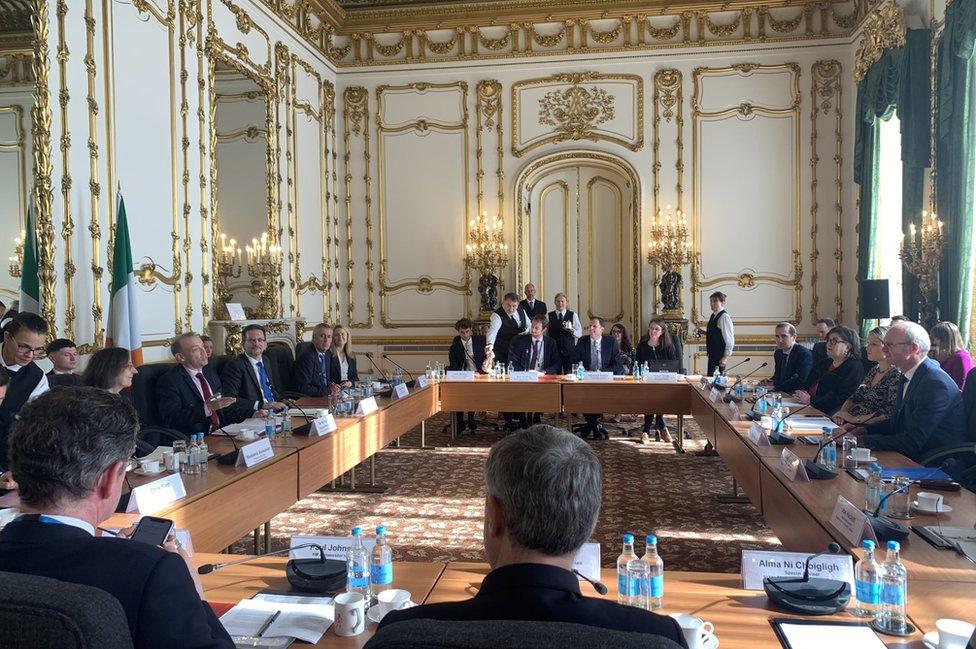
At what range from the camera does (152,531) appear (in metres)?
1.70

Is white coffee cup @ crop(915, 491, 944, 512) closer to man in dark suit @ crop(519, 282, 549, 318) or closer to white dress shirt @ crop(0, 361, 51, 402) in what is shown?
white dress shirt @ crop(0, 361, 51, 402)

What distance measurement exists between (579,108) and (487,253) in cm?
219

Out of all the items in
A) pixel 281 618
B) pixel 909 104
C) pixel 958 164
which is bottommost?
pixel 281 618

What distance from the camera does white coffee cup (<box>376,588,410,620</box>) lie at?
172 cm

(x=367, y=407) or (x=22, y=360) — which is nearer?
(x=22, y=360)

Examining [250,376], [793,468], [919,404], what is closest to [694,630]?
[793,468]

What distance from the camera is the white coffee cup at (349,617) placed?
1628mm

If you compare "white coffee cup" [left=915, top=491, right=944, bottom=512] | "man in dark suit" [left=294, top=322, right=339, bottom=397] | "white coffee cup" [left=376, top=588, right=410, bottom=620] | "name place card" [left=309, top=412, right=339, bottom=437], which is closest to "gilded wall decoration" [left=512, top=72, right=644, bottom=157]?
"man in dark suit" [left=294, top=322, right=339, bottom=397]

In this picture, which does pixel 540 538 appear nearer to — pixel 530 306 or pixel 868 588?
pixel 868 588

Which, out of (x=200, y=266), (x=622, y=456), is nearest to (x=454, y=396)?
(x=622, y=456)

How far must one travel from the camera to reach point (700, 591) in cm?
185

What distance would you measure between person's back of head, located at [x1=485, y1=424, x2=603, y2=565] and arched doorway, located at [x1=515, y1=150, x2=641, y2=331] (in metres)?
8.13

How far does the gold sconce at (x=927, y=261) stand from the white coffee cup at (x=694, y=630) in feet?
17.1

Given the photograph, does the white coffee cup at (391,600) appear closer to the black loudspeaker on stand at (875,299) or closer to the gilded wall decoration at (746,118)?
the black loudspeaker on stand at (875,299)
